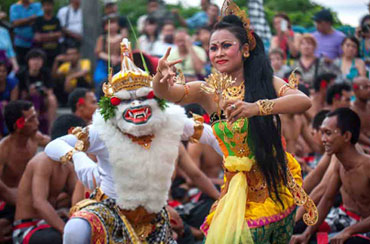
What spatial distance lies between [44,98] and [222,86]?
564cm

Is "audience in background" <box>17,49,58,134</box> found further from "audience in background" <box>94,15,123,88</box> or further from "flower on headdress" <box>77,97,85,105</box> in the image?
"flower on headdress" <box>77,97,85,105</box>

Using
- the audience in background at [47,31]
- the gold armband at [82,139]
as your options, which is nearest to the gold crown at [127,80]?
the gold armband at [82,139]

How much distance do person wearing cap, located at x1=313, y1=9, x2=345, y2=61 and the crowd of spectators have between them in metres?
0.02

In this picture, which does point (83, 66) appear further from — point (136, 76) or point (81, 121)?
point (136, 76)

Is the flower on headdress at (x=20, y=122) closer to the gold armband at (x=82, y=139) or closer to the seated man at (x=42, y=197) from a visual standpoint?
the seated man at (x=42, y=197)

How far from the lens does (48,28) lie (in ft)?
33.2

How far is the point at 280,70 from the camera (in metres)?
9.03

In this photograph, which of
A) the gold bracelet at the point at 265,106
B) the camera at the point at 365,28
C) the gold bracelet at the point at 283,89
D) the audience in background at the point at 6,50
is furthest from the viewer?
the audience in background at the point at 6,50

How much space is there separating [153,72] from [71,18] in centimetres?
508

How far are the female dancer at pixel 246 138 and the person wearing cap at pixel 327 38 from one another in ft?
16.6

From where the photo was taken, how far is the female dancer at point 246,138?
3975mm

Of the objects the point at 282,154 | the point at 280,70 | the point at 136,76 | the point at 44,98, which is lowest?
the point at 44,98

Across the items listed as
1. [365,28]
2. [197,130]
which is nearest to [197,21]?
[365,28]

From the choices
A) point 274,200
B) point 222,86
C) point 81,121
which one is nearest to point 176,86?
point 222,86
